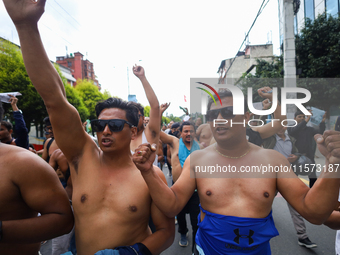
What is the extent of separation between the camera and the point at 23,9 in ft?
4.25

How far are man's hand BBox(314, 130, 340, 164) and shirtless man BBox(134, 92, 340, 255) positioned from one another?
14 cm

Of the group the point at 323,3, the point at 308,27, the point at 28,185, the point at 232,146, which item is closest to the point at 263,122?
the point at 232,146

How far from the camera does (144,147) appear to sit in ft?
4.86

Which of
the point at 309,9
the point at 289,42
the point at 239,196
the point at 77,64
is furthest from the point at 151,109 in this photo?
the point at 77,64

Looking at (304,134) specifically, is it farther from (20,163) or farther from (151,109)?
(20,163)

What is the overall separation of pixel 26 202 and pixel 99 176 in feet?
1.55

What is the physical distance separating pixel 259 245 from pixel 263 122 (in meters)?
0.96

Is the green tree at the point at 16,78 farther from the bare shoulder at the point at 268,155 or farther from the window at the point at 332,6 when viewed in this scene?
the window at the point at 332,6

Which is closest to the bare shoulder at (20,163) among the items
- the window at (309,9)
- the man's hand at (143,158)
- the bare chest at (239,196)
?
the man's hand at (143,158)

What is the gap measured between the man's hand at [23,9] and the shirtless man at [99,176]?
0.4 inches

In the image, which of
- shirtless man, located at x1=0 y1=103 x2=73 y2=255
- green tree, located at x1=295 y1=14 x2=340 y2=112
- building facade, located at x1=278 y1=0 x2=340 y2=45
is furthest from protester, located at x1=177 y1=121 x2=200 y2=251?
building facade, located at x1=278 y1=0 x2=340 y2=45

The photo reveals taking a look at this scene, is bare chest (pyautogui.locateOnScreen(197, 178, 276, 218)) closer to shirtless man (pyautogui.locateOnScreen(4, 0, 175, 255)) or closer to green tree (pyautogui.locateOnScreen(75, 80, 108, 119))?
shirtless man (pyautogui.locateOnScreen(4, 0, 175, 255))

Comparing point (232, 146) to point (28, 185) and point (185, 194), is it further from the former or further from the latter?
point (28, 185)

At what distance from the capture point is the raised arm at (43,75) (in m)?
1.30
